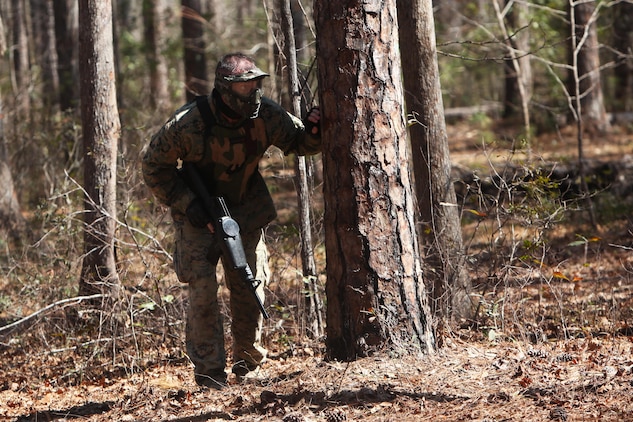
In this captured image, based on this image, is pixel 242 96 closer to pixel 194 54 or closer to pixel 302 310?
pixel 302 310

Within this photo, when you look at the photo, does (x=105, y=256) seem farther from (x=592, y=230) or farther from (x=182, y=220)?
(x=592, y=230)

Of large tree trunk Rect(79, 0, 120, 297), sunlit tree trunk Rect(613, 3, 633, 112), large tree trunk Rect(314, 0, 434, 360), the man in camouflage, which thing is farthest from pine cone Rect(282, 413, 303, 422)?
sunlit tree trunk Rect(613, 3, 633, 112)

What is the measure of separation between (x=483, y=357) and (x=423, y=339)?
19.0 inches

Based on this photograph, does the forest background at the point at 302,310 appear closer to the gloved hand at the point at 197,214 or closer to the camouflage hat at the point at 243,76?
the camouflage hat at the point at 243,76

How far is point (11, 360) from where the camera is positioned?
7.21 metres

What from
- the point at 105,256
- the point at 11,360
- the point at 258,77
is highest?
the point at 258,77

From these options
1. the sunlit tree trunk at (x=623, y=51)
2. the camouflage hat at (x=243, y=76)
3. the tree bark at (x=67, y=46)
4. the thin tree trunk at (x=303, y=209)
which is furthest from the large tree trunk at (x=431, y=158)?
the tree bark at (x=67, y=46)

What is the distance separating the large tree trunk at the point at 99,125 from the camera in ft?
23.7

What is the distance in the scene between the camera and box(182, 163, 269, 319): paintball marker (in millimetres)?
5160

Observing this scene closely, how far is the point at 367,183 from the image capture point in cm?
484

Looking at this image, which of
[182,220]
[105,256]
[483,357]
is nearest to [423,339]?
[483,357]

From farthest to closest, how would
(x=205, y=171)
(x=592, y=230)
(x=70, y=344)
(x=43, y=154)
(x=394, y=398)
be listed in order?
1. (x=43, y=154)
2. (x=592, y=230)
3. (x=70, y=344)
4. (x=205, y=171)
5. (x=394, y=398)

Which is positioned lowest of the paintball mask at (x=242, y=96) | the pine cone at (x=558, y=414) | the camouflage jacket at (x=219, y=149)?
the pine cone at (x=558, y=414)

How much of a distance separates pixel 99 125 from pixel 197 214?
8.01ft
